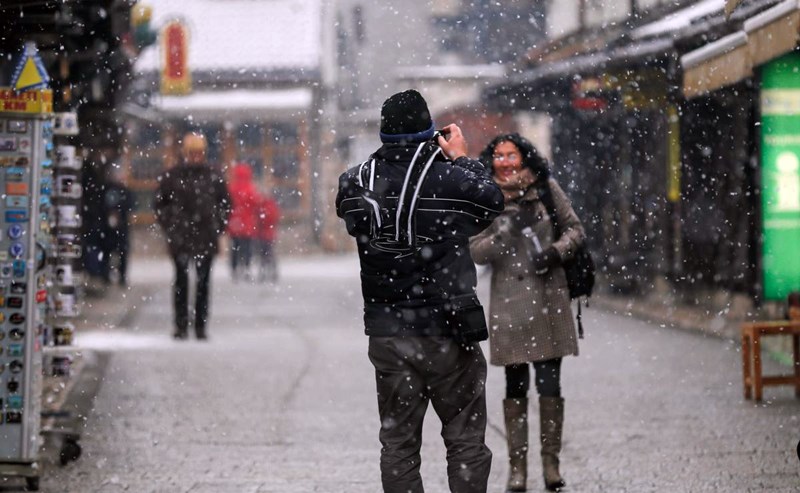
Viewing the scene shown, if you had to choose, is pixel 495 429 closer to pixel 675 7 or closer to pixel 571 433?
pixel 571 433

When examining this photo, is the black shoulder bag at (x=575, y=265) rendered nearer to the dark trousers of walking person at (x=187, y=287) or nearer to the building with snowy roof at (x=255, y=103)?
the dark trousers of walking person at (x=187, y=287)

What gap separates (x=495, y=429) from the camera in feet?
30.5

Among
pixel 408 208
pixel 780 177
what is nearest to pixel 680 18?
pixel 780 177

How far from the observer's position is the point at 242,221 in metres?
25.9

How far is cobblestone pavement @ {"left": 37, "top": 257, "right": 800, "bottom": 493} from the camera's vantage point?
24.6 ft

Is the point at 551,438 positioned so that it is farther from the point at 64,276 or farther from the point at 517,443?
the point at 64,276

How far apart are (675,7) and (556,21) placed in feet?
35.0

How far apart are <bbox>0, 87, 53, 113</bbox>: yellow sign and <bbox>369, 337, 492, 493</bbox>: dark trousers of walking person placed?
97.7 inches

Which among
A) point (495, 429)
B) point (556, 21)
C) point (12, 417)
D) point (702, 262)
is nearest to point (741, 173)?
point (702, 262)

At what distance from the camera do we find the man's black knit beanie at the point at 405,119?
18.2 ft

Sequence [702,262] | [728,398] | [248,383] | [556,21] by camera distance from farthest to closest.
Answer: [556,21], [702,262], [248,383], [728,398]

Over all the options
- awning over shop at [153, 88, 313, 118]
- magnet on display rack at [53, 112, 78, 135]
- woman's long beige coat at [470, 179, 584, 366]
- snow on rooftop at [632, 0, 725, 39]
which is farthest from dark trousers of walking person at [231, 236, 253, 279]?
woman's long beige coat at [470, 179, 584, 366]

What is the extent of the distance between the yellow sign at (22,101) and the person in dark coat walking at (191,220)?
7.60 m

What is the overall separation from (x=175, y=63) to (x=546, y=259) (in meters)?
29.0
